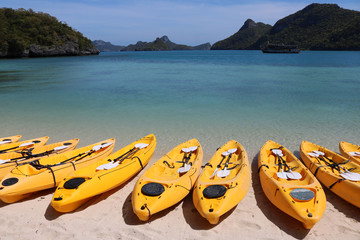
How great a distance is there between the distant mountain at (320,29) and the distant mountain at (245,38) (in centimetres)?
1550

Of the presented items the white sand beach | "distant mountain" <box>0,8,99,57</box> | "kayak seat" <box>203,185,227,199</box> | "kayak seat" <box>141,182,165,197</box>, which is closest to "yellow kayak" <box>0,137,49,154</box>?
the white sand beach

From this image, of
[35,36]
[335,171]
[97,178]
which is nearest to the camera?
[97,178]

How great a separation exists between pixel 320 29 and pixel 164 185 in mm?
139943

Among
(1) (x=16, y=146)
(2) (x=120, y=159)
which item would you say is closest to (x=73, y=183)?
(2) (x=120, y=159)

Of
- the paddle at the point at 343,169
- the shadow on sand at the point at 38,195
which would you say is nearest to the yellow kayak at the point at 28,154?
the shadow on sand at the point at 38,195

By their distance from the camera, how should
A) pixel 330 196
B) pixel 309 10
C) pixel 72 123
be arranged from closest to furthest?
pixel 330 196 → pixel 72 123 → pixel 309 10

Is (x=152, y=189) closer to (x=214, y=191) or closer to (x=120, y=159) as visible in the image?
(x=214, y=191)

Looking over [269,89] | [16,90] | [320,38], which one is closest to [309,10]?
[320,38]

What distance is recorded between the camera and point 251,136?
789cm

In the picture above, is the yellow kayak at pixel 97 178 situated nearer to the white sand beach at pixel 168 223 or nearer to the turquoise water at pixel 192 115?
the white sand beach at pixel 168 223

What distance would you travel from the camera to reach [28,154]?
562 centimetres

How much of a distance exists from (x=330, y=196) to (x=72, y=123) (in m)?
9.08

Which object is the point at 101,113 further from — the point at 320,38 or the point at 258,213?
the point at 320,38

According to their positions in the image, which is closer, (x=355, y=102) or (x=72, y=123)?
(x=72, y=123)
